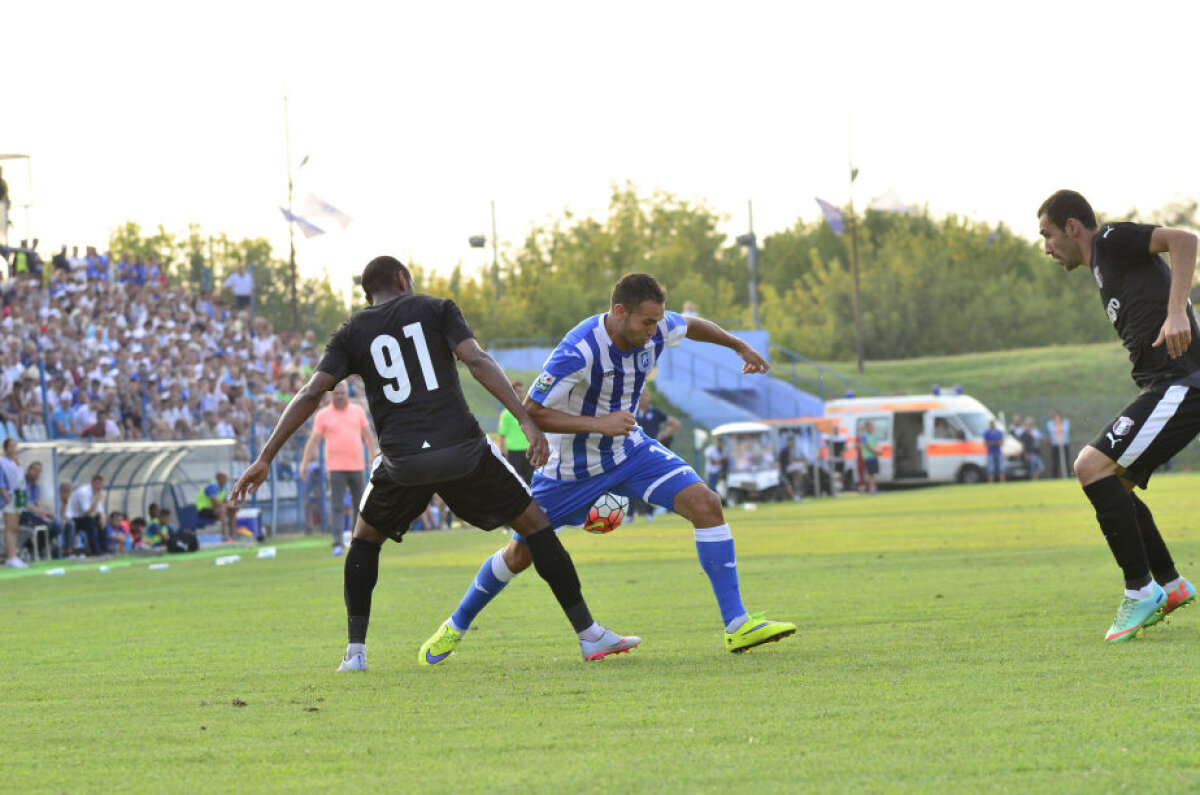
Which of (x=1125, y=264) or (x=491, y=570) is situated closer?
(x=1125, y=264)

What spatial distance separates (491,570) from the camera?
855 centimetres

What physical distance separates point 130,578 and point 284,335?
23323 millimetres

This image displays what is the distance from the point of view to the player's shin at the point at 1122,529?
313 inches

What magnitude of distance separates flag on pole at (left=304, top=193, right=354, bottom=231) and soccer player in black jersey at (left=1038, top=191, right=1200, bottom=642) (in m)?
34.2

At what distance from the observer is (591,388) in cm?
834

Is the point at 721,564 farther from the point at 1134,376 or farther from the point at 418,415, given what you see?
the point at 1134,376

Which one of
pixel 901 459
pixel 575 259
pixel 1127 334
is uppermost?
pixel 575 259

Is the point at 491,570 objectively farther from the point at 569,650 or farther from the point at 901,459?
the point at 901,459

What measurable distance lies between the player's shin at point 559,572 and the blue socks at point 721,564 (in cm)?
64

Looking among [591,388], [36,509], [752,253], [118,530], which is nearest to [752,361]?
[591,388]

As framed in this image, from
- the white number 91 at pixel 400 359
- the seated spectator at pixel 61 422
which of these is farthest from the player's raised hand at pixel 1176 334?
the seated spectator at pixel 61 422

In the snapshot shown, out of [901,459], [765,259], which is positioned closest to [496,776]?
[901,459]

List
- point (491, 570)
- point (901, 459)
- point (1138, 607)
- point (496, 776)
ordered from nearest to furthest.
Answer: point (496, 776), point (1138, 607), point (491, 570), point (901, 459)

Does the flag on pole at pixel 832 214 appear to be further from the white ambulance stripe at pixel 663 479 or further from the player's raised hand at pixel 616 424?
the player's raised hand at pixel 616 424
